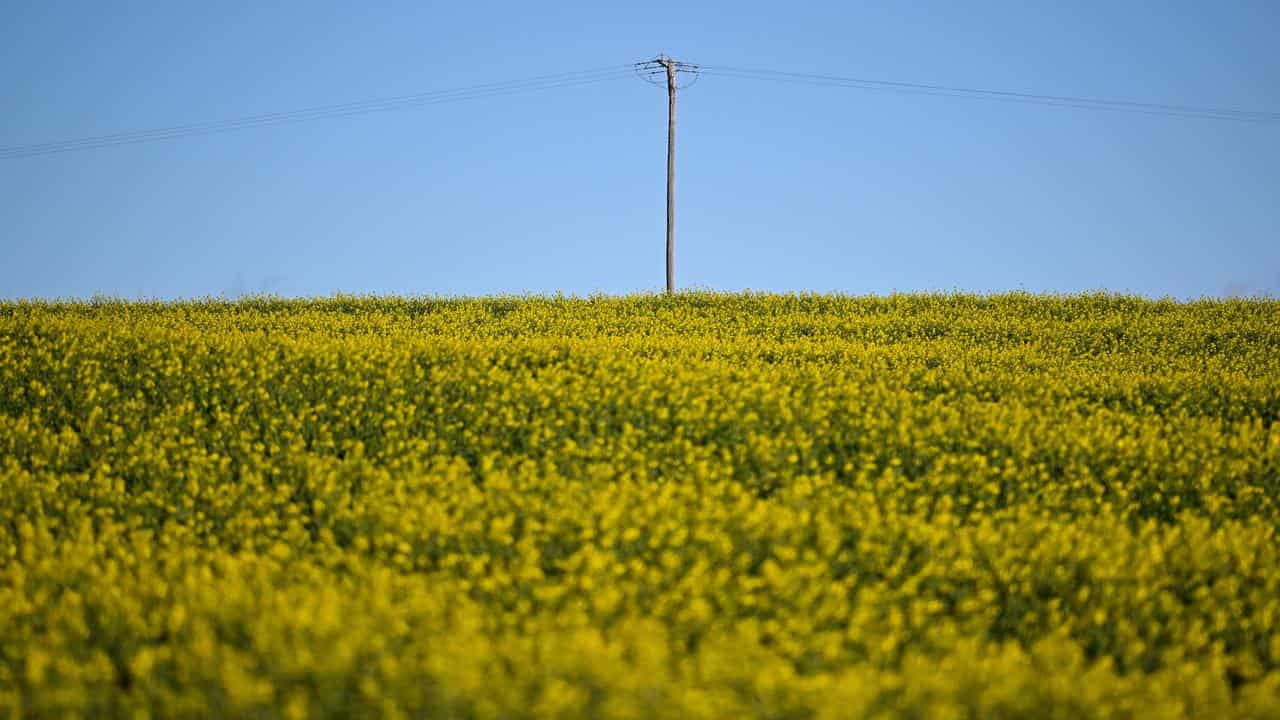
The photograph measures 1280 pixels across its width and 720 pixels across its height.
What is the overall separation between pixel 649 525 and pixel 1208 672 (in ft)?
12.9

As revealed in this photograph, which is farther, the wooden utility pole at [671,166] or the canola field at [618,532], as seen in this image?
the wooden utility pole at [671,166]

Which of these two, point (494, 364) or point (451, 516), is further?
point (494, 364)

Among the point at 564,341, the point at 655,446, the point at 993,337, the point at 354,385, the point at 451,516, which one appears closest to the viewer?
the point at 451,516

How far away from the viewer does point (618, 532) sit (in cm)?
764

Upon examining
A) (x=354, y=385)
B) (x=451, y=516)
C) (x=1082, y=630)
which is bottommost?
(x=1082, y=630)

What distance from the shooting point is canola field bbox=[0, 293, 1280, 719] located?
199 inches

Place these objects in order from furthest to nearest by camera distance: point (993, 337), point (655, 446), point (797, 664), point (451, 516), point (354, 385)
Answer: point (993, 337) < point (354, 385) < point (655, 446) < point (451, 516) < point (797, 664)

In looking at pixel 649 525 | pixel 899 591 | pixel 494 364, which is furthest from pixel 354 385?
pixel 899 591

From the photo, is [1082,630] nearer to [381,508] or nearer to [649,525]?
[649,525]

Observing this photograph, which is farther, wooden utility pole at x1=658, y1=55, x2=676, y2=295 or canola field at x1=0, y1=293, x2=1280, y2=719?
wooden utility pole at x1=658, y1=55, x2=676, y2=295

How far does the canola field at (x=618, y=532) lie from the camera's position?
16.6 feet

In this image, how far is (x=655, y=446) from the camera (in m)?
10.8

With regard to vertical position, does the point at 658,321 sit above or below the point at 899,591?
above

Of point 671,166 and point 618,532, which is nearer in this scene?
point 618,532
